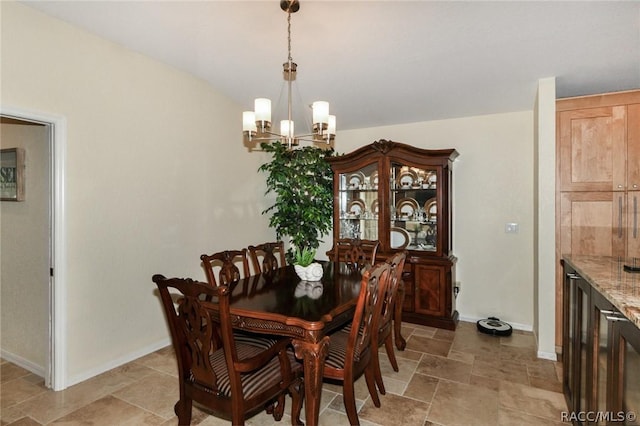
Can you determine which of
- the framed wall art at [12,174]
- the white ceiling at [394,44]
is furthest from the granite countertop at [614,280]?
the framed wall art at [12,174]

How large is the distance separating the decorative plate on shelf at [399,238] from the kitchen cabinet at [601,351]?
195cm

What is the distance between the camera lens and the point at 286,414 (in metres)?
2.27

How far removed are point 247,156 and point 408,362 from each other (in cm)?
296

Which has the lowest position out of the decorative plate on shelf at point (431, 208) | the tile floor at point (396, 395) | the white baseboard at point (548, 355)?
the tile floor at point (396, 395)

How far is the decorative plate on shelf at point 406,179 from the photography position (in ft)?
13.4

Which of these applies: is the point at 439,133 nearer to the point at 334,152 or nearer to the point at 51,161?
the point at 334,152

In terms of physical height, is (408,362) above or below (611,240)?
below

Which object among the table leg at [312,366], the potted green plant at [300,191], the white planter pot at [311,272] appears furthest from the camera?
the potted green plant at [300,191]

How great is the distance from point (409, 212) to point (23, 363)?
13.0ft

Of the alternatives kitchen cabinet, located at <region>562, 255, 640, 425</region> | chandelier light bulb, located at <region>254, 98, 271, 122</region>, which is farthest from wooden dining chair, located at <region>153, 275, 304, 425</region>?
kitchen cabinet, located at <region>562, 255, 640, 425</region>

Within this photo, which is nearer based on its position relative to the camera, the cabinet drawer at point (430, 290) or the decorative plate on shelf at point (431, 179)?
the cabinet drawer at point (430, 290)

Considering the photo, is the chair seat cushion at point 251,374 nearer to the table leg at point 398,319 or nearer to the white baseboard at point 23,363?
the table leg at point 398,319

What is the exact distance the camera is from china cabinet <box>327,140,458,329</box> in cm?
379

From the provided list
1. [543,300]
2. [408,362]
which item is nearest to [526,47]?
[543,300]
